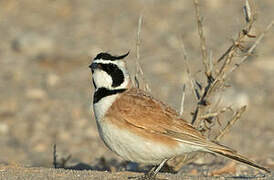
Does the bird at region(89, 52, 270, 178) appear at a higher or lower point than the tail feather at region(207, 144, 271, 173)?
higher

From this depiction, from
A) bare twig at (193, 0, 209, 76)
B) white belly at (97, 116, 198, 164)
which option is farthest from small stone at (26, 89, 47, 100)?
white belly at (97, 116, 198, 164)

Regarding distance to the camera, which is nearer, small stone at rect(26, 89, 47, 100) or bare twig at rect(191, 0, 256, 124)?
bare twig at rect(191, 0, 256, 124)

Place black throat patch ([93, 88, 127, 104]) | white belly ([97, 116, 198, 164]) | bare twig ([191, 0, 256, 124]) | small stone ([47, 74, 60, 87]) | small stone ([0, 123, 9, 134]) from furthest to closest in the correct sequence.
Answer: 1. small stone ([47, 74, 60, 87])
2. small stone ([0, 123, 9, 134])
3. bare twig ([191, 0, 256, 124])
4. black throat patch ([93, 88, 127, 104])
5. white belly ([97, 116, 198, 164])

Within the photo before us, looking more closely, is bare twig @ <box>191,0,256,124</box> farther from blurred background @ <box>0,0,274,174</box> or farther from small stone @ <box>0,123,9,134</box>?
small stone @ <box>0,123,9,134</box>

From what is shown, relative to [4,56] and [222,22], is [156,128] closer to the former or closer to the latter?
[4,56]

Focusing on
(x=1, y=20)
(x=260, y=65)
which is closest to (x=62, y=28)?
(x=1, y=20)

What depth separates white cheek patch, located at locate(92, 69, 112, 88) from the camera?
6.23m

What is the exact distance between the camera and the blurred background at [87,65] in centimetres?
1016

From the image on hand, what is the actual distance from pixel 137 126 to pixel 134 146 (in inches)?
7.6

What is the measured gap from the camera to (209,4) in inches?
622

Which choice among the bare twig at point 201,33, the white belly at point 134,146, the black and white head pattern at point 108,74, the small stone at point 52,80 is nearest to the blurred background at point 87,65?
Answer: the small stone at point 52,80

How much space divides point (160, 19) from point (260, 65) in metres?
3.03

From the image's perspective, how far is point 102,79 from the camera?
6.23m

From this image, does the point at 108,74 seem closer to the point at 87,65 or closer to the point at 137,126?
the point at 137,126
